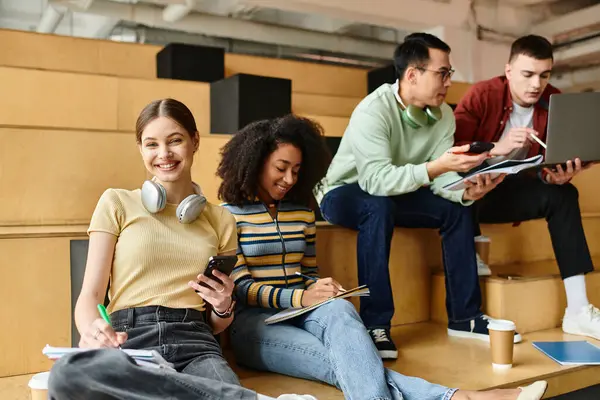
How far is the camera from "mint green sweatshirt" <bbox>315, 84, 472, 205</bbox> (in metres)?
1.86

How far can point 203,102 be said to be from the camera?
3092 mm

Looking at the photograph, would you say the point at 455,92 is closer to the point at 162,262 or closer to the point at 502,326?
the point at 502,326

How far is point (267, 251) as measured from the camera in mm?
1659

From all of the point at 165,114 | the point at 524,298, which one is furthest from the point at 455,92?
the point at 165,114

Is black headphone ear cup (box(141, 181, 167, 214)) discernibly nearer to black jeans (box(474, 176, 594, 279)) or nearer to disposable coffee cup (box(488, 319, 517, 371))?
disposable coffee cup (box(488, 319, 517, 371))

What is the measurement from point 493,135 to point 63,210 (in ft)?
4.81

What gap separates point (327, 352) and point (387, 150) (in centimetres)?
72

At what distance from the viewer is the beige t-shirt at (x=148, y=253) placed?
130 cm

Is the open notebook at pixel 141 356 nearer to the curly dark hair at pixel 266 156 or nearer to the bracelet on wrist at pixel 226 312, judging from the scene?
the bracelet on wrist at pixel 226 312

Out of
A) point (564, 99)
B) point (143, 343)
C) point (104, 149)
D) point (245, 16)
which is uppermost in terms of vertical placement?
point (245, 16)

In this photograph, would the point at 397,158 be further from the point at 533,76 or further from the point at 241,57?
the point at 241,57

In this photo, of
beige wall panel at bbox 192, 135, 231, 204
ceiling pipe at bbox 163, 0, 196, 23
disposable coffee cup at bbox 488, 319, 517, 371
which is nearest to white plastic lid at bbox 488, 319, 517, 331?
disposable coffee cup at bbox 488, 319, 517, 371

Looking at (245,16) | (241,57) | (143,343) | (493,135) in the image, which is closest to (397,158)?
(493,135)

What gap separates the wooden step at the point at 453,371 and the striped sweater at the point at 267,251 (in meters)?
0.21
